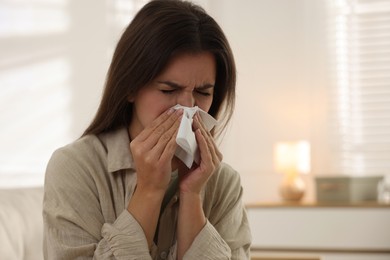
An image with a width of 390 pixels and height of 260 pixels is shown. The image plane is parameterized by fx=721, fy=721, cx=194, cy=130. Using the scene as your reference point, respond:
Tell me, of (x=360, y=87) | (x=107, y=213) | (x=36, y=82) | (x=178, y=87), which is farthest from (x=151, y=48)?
(x=360, y=87)

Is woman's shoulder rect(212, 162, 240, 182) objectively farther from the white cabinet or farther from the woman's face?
the white cabinet

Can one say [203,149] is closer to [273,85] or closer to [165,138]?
[165,138]

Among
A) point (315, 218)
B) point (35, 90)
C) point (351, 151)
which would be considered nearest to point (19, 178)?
point (35, 90)

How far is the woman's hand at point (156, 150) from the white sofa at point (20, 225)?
0.36 meters

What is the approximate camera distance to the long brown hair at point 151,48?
152 cm

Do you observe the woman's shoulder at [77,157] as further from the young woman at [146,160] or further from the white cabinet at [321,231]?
the white cabinet at [321,231]

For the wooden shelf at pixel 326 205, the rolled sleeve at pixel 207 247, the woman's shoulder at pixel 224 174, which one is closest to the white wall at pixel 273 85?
the wooden shelf at pixel 326 205

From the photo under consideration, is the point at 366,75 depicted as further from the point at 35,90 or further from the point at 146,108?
the point at 146,108

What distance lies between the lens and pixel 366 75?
469 centimetres

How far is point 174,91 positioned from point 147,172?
0.18 m

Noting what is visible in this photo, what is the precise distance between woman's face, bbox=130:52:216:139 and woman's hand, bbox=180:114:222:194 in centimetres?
6

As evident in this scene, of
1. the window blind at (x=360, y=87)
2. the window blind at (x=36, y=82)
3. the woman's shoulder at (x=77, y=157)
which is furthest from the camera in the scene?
the window blind at (x=360, y=87)

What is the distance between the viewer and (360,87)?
4699 millimetres

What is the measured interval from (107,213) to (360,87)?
342cm
